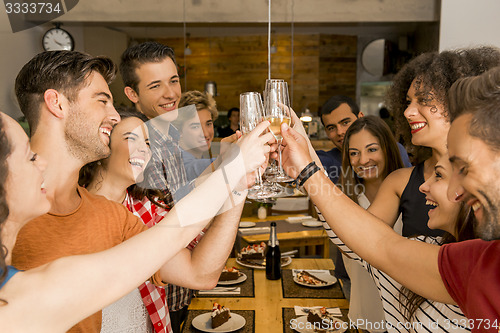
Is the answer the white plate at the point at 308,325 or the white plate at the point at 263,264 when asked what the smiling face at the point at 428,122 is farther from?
the white plate at the point at 263,264

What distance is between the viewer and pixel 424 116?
1552 millimetres

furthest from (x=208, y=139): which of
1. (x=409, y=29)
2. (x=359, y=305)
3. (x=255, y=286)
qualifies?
(x=409, y=29)

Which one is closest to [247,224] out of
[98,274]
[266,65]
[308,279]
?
[308,279]

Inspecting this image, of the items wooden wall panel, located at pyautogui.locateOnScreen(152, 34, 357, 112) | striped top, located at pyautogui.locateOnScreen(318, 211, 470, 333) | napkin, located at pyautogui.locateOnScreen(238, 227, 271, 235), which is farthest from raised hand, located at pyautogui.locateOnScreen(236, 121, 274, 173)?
wooden wall panel, located at pyautogui.locateOnScreen(152, 34, 357, 112)

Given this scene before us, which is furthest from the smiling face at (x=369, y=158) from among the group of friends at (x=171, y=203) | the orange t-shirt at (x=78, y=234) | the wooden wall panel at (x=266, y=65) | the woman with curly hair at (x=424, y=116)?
the wooden wall panel at (x=266, y=65)

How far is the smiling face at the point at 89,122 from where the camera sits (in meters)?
1.20

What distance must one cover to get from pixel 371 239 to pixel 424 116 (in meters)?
0.59

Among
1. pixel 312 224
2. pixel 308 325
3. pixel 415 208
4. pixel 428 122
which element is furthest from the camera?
pixel 312 224

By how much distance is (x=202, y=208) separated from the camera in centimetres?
98

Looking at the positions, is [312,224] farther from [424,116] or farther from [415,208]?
[424,116]

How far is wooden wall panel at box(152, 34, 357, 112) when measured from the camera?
7949 millimetres

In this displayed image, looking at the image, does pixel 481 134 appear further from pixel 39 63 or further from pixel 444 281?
pixel 39 63

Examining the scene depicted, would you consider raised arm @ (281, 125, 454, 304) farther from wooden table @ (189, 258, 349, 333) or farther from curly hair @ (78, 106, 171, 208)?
wooden table @ (189, 258, 349, 333)

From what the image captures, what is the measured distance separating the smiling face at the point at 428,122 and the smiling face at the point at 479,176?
0.75m
